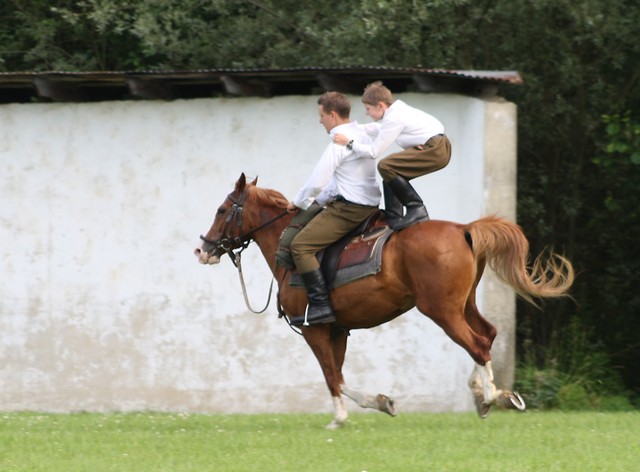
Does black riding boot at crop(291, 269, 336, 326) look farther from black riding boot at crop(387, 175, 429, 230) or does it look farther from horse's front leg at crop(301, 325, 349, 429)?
black riding boot at crop(387, 175, 429, 230)

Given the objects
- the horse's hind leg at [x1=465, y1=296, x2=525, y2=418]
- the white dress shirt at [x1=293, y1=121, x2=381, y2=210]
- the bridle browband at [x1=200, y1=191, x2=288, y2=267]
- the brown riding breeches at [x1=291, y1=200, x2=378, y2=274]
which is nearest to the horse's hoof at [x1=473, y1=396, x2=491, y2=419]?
the horse's hind leg at [x1=465, y1=296, x2=525, y2=418]

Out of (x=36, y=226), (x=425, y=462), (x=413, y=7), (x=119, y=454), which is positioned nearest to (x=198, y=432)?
(x=119, y=454)

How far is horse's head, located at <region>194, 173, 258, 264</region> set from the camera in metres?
10.6

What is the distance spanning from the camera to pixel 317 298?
32.5 ft

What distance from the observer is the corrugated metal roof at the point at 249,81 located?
12750 millimetres

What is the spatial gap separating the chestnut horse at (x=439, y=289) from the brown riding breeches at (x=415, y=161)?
423 mm

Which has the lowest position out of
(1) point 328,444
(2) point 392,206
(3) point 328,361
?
(1) point 328,444

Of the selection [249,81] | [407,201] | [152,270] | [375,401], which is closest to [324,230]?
[407,201]

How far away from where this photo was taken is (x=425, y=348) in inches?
520

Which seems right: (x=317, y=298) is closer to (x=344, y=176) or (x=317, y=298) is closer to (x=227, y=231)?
(x=344, y=176)

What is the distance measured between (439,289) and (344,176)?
4.02 feet

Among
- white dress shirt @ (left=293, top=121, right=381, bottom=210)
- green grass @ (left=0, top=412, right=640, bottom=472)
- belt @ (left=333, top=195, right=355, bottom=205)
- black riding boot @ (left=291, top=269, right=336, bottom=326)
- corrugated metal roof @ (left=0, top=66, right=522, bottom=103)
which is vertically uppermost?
corrugated metal roof @ (left=0, top=66, right=522, bottom=103)

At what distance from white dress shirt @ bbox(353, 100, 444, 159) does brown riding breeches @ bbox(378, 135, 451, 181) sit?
0.24ft

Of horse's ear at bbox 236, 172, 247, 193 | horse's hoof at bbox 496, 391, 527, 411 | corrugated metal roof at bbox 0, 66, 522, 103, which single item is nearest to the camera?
horse's hoof at bbox 496, 391, 527, 411
